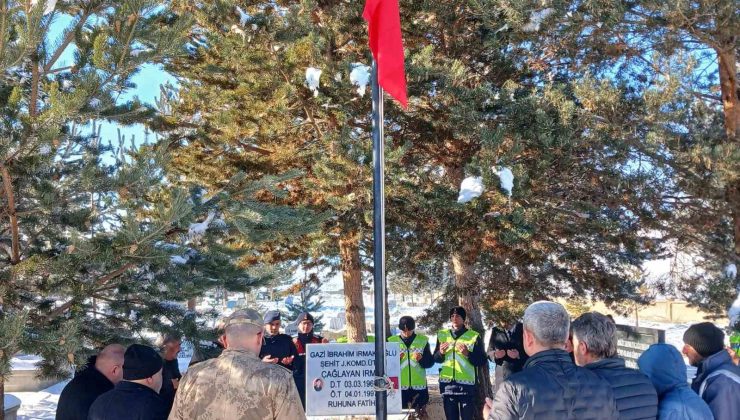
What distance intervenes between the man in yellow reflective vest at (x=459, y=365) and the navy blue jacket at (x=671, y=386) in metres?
4.04

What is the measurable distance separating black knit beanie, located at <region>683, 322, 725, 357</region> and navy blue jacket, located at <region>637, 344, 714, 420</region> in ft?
1.56

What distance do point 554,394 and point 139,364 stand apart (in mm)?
2110

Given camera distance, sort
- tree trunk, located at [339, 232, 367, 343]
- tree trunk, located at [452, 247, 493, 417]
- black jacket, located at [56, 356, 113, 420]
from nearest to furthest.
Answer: black jacket, located at [56, 356, 113, 420] < tree trunk, located at [452, 247, 493, 417] < tree trunk, located at [339, 232, 367, 343]

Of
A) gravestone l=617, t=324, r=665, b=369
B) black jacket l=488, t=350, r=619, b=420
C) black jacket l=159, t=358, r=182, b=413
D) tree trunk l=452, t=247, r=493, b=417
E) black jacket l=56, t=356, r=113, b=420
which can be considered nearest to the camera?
black jacket l=488, t=350, r=619, b=420

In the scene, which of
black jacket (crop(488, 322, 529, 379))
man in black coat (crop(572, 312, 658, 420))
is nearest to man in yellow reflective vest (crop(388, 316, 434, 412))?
black jacket (crop(488, 322, 529, 379))

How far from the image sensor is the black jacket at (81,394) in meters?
3.76

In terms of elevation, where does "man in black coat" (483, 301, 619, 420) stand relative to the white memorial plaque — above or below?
above

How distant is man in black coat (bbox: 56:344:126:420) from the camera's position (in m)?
3.77

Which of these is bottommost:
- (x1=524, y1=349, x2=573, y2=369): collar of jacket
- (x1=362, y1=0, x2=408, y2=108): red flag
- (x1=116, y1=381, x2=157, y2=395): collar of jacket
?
(x1=116, y1=381, x2=157, y2=395): collar of jacket

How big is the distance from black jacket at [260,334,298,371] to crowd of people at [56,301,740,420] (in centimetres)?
347

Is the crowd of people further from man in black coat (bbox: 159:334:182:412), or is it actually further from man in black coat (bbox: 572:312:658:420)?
man in black coat (bbox: 159:334:182:412)

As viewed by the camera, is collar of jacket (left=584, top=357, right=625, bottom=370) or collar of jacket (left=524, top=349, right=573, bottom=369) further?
collar of jacket (left=584, top=357, right=625, bottom=370)

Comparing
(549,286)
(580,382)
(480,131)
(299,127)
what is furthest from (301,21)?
(580,382)

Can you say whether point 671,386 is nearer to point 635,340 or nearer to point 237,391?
point 237,391
